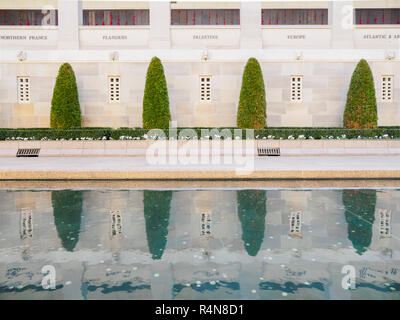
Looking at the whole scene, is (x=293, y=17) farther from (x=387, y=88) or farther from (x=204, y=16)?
(x=387, y=88)

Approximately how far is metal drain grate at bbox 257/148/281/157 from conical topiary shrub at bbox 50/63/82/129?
9.44 m

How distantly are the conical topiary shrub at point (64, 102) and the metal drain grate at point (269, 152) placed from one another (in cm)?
944

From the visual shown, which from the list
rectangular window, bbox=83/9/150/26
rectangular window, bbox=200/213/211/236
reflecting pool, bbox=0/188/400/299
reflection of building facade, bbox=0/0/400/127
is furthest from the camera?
rectangular window, bbox=83/9/150/26

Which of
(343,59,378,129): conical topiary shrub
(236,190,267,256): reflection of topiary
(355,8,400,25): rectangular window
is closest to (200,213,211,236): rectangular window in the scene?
(236,190,267,256): reflection of topiary

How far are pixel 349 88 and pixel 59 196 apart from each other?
1656 centimetres

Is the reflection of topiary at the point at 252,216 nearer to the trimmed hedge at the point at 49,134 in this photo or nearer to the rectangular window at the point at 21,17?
the trimmed hedge at the point at 49,134

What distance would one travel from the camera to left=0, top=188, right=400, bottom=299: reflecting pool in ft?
14.2

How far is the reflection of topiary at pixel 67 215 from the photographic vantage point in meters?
6.11

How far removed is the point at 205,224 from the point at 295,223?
4.93ft

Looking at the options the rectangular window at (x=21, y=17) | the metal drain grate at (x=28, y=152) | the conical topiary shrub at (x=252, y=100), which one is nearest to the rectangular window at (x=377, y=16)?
the conical topiary shrub at (x=252, y=100)

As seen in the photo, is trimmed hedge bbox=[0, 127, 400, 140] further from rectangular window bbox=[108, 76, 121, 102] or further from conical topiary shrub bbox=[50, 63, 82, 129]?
rectangular window bbox=[108, 76, 121, 102]

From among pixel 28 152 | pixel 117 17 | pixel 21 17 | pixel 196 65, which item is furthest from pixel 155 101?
pixel 21 17

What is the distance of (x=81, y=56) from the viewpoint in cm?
2277

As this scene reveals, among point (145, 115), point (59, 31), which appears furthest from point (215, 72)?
point (59, 31)
